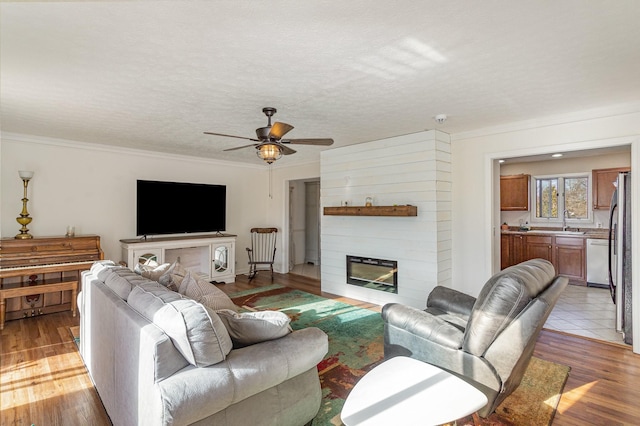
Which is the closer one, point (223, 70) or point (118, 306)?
point (118, 306)

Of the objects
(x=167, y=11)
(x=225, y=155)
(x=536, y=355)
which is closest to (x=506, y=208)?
(x=536, y=355)

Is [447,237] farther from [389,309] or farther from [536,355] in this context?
[389,309]

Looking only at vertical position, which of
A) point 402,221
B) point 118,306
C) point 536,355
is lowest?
point 536,355

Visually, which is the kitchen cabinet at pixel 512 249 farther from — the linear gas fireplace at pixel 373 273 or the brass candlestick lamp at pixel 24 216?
the brass candlestick lamp at pixel 24 216

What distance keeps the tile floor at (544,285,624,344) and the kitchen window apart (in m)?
1.54

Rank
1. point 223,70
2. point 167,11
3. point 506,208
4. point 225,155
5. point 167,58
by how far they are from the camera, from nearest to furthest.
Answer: point 167,11 → point 167,58 → point 223,70 → point 225,155 → point 506,208

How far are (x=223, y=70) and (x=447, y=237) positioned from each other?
3541 mm

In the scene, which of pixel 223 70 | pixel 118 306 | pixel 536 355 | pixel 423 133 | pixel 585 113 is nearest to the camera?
pixel 118 306

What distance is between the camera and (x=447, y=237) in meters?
4.40

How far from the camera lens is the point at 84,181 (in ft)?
16.3

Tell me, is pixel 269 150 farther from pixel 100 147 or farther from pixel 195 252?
pixel 195 252

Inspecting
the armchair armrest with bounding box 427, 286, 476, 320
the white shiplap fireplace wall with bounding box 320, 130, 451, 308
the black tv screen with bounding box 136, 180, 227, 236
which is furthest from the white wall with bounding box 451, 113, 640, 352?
the black tv screen with bounding box 136, 180, 227, 236

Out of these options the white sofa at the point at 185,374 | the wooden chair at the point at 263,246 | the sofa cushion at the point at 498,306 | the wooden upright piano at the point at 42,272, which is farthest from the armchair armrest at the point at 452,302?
the wooden upright piano at the point at 42,272

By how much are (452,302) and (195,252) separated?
16.0 feet
